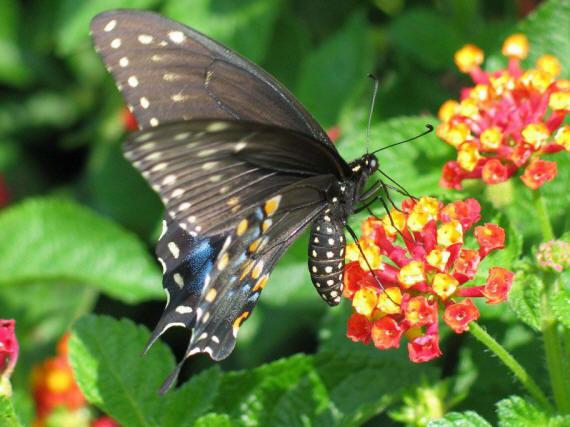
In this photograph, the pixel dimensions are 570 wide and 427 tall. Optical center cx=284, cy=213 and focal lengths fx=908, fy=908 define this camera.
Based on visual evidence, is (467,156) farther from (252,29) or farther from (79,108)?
(79,108)

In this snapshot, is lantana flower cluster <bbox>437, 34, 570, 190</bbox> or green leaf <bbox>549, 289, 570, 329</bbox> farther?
lantana flower cluster <bbox>437, 34, 570, 190</bbox>

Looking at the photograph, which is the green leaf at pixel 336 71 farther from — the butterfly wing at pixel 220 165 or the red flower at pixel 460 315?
the red flower at pixel 460 315

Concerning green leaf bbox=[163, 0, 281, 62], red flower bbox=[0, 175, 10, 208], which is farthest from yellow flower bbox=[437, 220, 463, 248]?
red flower bbox=[0, 175, 10, 208]

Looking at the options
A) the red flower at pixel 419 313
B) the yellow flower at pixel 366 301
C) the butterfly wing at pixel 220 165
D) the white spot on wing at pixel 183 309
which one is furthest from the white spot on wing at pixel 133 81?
the red flower at pixel 419 313

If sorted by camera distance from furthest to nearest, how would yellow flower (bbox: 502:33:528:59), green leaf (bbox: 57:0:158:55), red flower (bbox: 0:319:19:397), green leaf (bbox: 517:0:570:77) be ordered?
green leaf (bbox: 57:0:158:55) < green leaf (bbox: 517:0:570:77) < yellow flower (bbox: 502:33:528:59) < red flower (bbox: 0:319:19:397)

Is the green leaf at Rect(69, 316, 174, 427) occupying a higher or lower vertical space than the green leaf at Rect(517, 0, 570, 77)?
lower

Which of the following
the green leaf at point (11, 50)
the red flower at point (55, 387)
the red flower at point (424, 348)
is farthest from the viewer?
the green leaf at point (11, 50)

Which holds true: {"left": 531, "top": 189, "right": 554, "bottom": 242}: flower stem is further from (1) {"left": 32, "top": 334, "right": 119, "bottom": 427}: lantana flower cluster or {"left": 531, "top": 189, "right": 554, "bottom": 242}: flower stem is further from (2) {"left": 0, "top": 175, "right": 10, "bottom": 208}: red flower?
(2) {"left": 0, "top": 175, "right": 10, "bottom": 208}: red flower

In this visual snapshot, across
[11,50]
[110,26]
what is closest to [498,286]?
[110,26]
